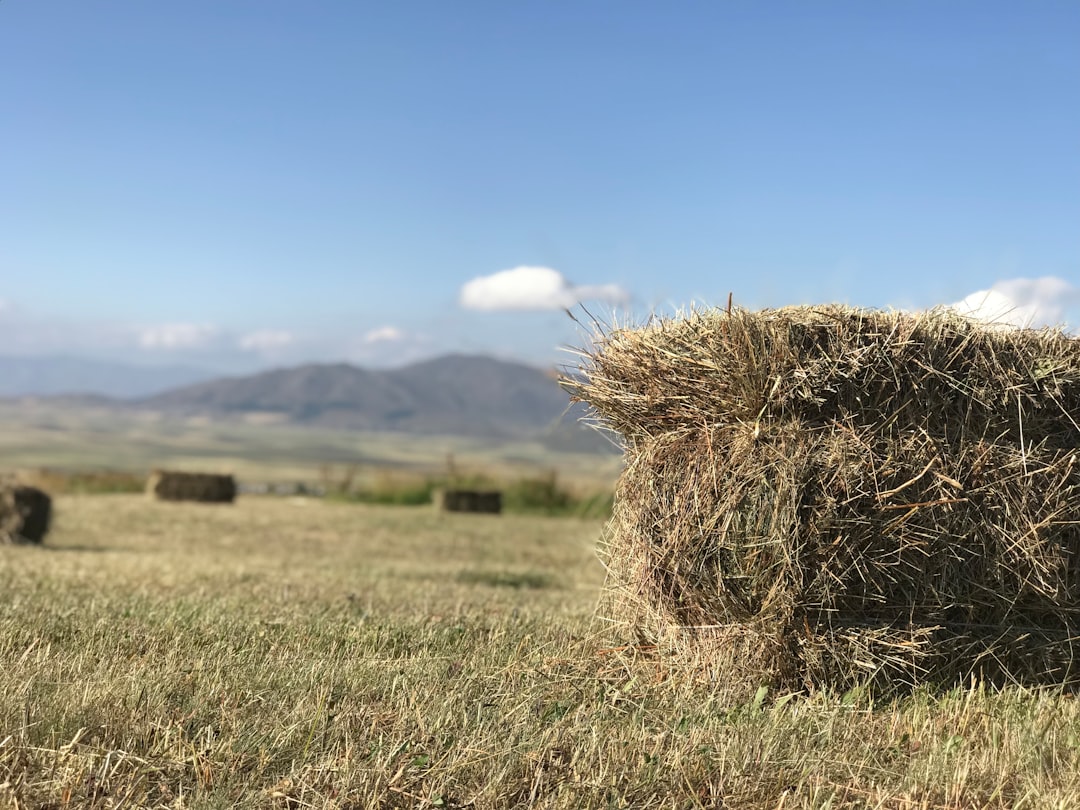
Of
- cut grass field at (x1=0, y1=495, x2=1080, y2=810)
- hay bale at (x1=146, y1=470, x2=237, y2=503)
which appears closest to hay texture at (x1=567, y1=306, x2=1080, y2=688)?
cut grass field at (x1=0, y1=495, x2=1080, y2=810)

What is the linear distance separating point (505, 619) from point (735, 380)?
304cm

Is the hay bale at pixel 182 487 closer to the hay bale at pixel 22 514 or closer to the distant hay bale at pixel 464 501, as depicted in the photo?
the distant hay bale at pixel 464 501

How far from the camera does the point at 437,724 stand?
465 centimetres

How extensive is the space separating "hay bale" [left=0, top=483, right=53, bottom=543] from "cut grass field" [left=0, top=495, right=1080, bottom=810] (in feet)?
28.6

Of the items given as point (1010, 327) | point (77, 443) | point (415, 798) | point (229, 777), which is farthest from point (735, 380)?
point (77, 443)

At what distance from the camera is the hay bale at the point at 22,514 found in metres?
15.8

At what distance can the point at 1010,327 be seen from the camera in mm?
→ 6258

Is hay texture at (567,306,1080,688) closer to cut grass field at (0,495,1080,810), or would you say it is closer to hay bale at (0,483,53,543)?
cut grass field at (0,495,1080,810)

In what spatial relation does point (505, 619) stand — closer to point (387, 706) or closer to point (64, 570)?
point (387, 706)

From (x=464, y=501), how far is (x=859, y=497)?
21701 millimetres

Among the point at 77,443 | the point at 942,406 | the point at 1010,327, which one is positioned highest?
the point at 1010,327

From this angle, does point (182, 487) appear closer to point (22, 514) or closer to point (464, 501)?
point (464, 501)

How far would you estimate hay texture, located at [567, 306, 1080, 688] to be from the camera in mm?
5652

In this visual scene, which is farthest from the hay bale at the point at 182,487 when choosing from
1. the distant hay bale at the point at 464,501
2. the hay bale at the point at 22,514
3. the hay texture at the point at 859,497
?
the hay texture at the point at 859,497
